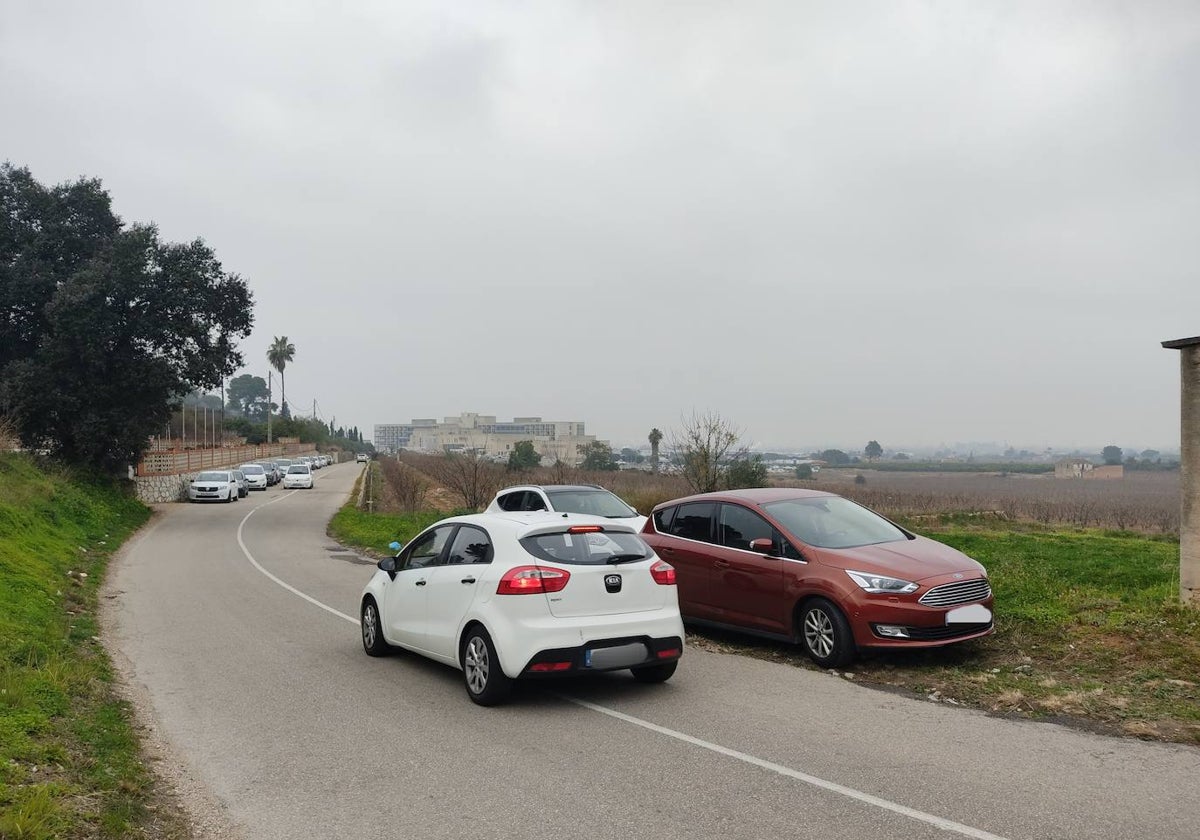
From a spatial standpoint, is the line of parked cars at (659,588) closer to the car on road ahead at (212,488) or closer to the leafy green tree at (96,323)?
the leafy green tree at (96,323)

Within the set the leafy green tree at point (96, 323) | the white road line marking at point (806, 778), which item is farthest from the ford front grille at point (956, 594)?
the leafy green tree at point (96, 323)

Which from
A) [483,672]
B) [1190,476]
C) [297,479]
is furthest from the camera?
[297,479]

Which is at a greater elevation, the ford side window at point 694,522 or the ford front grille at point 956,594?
the ford side window at point 694,522

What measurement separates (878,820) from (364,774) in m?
3.15

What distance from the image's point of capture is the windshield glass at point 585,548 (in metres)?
7.66

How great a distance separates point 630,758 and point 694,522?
4.99 metres

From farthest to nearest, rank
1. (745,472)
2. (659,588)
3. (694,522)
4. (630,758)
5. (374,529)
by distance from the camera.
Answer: (745,472) < (374,529) < (694,522) < (659,588) < (630,758)

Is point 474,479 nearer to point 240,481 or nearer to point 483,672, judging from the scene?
point 483,672

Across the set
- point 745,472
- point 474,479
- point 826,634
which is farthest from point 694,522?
point 474,479

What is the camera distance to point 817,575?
9039 millimetres

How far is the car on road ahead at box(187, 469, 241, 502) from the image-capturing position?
41.5 metres

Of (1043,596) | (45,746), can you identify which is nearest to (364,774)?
(45,746)

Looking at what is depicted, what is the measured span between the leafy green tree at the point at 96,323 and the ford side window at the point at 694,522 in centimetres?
2469

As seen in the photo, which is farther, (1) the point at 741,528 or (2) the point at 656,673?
(1) the point at 741,528
